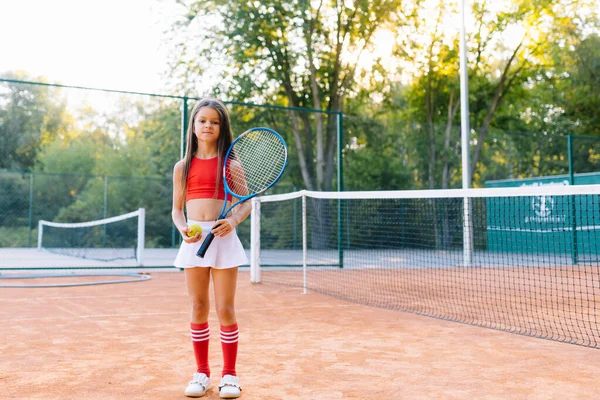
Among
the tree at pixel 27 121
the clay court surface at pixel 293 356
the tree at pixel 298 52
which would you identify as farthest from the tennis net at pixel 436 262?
the tree at pixel 27 121

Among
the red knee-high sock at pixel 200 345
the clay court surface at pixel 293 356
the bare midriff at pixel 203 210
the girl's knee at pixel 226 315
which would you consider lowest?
the clay court surface at pixel 293 356

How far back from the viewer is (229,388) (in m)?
2.78

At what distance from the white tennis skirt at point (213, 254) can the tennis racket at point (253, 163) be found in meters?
0.11

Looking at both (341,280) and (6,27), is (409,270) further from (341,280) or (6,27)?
(6,27)

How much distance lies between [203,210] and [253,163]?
490 mm

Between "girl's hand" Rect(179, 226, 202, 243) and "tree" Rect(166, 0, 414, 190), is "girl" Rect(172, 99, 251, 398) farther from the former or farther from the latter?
"tree" Rect(166, 0, 414, 190)

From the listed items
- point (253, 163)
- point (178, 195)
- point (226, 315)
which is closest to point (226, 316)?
point (226, 315)

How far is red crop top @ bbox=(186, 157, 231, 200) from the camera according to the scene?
9.86ft

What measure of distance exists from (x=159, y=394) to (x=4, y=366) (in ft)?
3.83

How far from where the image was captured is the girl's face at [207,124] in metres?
3.02

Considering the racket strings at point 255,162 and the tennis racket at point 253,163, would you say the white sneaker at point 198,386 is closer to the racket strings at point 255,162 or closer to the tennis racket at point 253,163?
the tennis racket at point 253,163

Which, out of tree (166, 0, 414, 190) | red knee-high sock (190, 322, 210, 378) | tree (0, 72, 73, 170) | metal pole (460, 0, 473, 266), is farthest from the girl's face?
tree (0, 72, 73, 170)

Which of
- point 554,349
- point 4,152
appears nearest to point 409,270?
point 554,349

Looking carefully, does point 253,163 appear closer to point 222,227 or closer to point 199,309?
point 222,227
